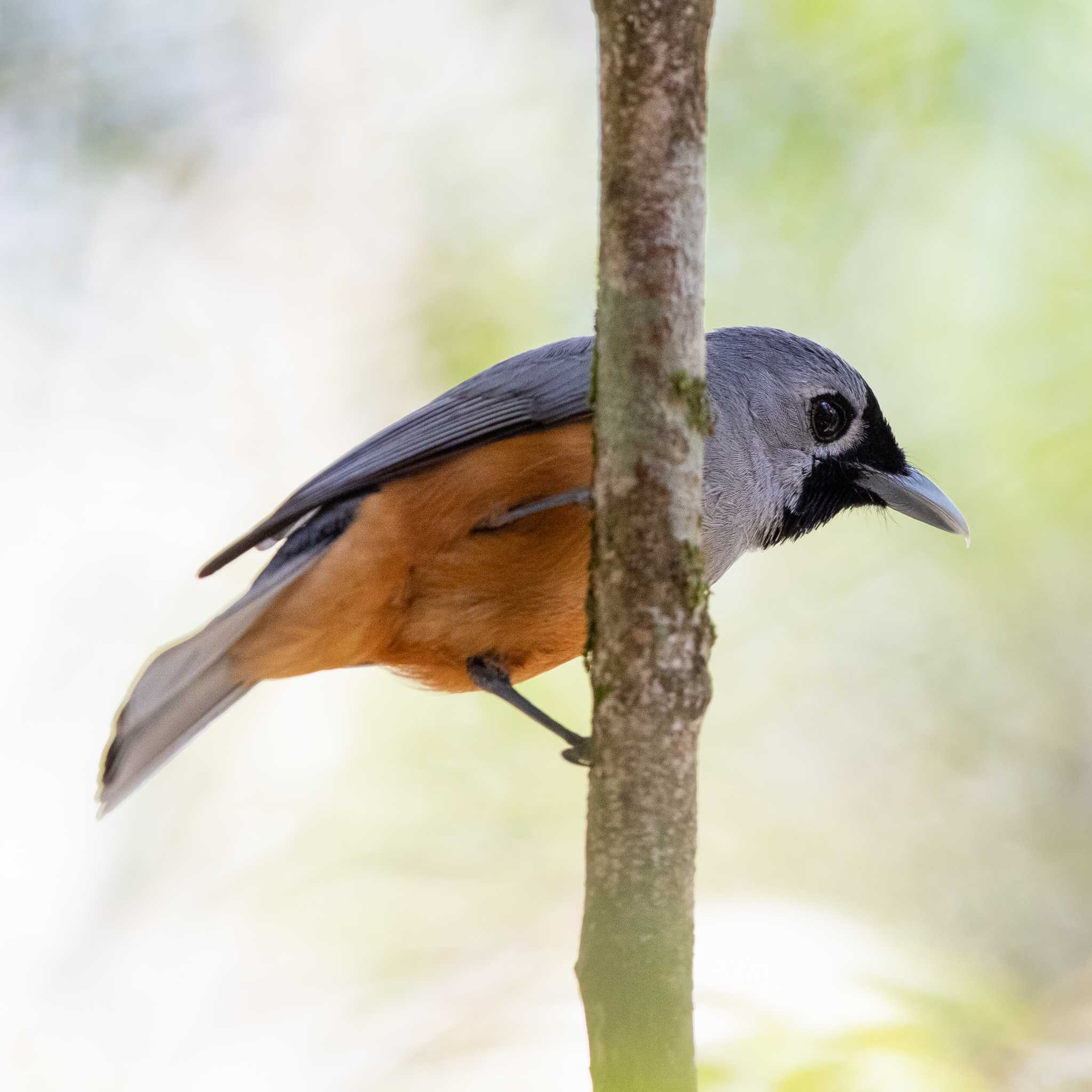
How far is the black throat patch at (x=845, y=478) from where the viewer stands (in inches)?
166

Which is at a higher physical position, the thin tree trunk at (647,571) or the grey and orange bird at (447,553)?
the grey and orange bird at (447,553)

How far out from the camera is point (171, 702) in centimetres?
350

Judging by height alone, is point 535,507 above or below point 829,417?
below

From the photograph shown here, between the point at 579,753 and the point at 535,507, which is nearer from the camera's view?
the point at 535,507

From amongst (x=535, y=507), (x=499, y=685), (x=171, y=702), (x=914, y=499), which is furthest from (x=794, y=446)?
(x=171, y=702)

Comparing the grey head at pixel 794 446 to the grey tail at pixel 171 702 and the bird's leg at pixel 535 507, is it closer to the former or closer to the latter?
the bird's leg at pixel 535 507

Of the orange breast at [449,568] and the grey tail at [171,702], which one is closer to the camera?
the grey tail at [171,702]

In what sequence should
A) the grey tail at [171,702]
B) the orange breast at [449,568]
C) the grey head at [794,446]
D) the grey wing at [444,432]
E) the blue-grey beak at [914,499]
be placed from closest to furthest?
the grey tail at [171,702]
the orange breast at [449,568]
the grey wing at [444,432]
the grey head at [794,446]
the blue-grey beak at [914,499]

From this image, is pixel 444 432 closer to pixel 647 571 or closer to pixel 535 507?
pixel 535 507

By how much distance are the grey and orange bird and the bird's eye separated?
0.25 m


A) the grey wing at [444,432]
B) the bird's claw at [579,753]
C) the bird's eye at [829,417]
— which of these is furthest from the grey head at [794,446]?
the bird's claw at [579,753]

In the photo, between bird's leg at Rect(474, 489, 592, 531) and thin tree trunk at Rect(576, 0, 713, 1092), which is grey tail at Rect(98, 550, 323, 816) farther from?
thin tree trunk at Rect(576, 0, 713, 1092)

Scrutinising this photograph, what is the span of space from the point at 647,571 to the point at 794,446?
2.02 m

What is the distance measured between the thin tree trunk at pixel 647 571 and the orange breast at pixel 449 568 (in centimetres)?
117
